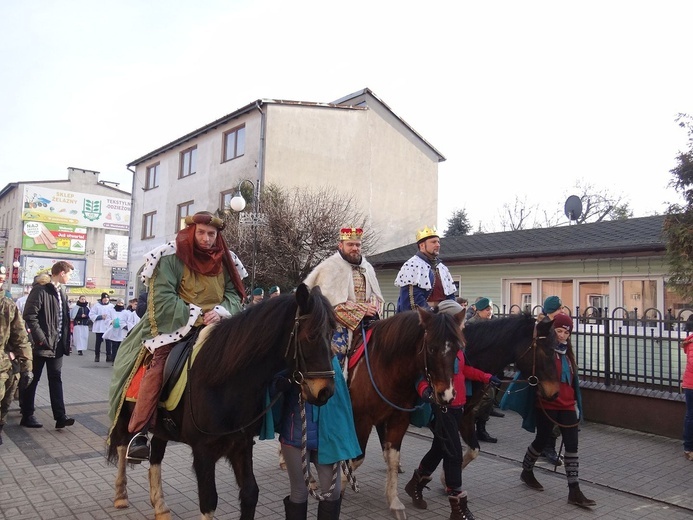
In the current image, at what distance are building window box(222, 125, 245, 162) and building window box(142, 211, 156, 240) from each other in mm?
7551

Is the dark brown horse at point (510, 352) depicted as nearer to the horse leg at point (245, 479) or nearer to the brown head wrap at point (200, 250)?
the horse leg at point (245, 479)

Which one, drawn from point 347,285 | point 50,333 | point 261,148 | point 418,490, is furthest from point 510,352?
point 261,148

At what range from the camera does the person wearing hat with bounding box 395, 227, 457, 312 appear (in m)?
5.79

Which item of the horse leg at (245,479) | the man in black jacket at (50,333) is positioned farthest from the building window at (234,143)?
the horse leg at (245,479)

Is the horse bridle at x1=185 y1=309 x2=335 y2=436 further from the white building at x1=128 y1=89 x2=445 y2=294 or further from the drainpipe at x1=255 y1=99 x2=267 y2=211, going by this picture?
the drainpipe at x1=255 y1=99 x2=267 y2=211

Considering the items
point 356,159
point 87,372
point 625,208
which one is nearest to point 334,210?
point 356,159

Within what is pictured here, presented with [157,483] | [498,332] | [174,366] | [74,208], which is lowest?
[157,483]

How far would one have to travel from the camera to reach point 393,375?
4629mm

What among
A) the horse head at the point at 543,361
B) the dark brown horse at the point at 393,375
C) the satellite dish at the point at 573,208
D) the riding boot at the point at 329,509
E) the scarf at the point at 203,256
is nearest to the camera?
the riding boot at the point at 329,509

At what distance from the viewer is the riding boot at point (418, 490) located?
16.4 feet

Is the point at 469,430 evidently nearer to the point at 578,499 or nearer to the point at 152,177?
the point at 578,499

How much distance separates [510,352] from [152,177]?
1175 inches

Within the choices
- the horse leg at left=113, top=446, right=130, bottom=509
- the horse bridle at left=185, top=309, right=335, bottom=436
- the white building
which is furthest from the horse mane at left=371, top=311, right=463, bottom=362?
the white building

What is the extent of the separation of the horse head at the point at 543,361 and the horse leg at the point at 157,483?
11.0 feet
